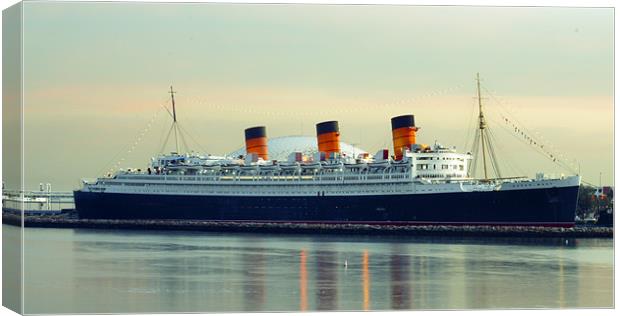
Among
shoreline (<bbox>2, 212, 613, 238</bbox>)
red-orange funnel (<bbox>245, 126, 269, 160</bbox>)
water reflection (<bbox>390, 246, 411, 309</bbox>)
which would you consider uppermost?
red-orange funnel (<bbox>245, 126, 269, 160</bbox>)

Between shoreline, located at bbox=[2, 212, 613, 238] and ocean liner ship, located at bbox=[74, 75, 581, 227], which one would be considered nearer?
shoreline, located at bbox=[2, 212, 613, 238]

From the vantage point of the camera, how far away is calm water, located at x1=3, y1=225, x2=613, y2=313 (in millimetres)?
22312

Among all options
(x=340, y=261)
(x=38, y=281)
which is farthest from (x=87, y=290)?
(x=340, y=261)

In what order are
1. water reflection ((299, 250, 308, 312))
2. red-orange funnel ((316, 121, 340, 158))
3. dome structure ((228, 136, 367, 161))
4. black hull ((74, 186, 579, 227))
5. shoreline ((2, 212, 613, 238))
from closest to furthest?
1. water reflection ((299, 250, 308, 312))
2. shoreline ((2, 212, 613, 238))
3. black hull ((74, 186, 579, 227))
4. red-orange funnel ((316, 121, 340, 158))
5. dome structure ((228, 136, 367, 161))

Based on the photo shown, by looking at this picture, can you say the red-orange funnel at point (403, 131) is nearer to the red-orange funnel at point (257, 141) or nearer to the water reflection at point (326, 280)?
the red-orange funnel at point (257, 141)

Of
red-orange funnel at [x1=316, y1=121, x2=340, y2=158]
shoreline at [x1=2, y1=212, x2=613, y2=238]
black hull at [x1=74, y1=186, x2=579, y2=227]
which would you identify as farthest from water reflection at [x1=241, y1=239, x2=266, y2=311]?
red-orange funnel at [x1=316, y1=121, x2=340, y2=158]

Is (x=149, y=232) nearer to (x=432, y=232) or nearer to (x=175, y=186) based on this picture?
(x=175, y=186)

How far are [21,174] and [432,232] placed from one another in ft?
85.3

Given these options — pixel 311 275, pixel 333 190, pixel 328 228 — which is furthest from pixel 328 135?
pixel 311 275

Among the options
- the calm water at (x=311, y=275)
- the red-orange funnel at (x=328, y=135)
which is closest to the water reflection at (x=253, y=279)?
the calm water at (x=311, y=275)

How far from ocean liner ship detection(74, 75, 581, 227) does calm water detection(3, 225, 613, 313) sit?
520cm

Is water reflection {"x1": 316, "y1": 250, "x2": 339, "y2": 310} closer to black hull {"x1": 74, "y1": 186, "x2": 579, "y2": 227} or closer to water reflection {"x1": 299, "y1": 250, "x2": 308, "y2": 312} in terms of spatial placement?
water reflection {"x1": 299, "y1": 250, "x2": 308, "y2": 312}

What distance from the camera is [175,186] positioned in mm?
54250

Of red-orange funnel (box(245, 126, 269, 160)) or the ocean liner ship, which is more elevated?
red-orange funnel (box(245, 126, 269, 160))
